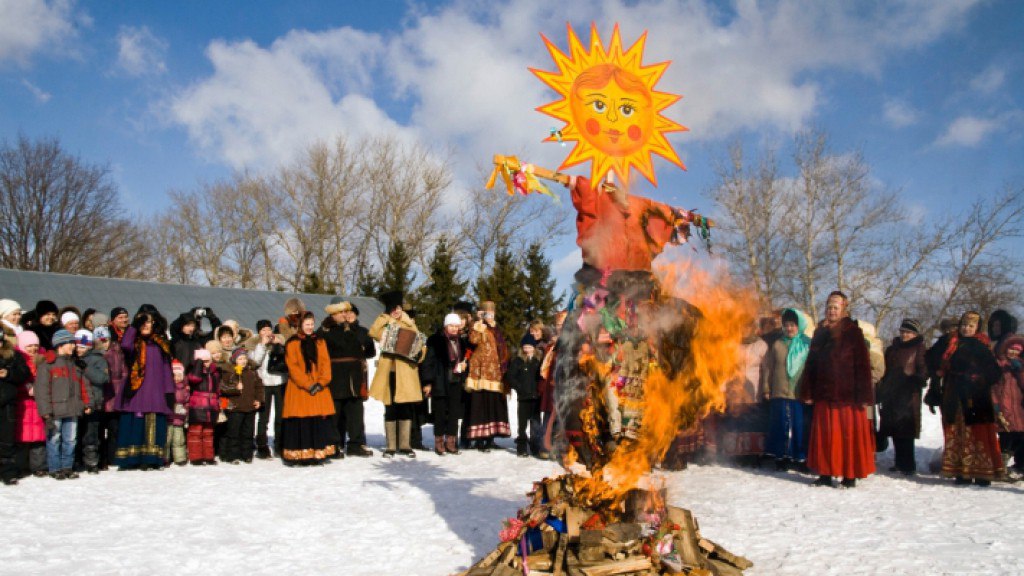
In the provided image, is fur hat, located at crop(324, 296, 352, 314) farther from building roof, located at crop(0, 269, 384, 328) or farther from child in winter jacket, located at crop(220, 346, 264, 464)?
building roof, located at crop(0, 269, 384, 328)

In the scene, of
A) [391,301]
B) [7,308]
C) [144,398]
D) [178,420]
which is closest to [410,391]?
[391,301]

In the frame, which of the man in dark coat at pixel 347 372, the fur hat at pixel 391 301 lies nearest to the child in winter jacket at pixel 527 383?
the fur hat at pixel 391 301

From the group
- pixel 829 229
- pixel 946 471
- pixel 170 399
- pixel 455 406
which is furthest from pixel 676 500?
pixel 829 229

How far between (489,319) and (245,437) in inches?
143

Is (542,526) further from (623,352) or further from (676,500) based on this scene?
(676,500)

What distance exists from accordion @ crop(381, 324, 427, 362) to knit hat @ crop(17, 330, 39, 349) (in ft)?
12.7

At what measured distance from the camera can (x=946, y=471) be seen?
7.46 meters

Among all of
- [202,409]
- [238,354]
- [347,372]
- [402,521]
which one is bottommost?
[402,521]

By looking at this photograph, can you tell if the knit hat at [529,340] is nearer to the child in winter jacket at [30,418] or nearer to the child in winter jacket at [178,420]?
the child in winter jacket at [178,420]

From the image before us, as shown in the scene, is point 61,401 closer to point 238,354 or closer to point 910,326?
point 238,354

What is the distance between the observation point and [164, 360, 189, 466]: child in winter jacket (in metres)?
8.34

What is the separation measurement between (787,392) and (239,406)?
6.78 metres

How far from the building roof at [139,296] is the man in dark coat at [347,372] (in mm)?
12892

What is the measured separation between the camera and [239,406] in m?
8.77
